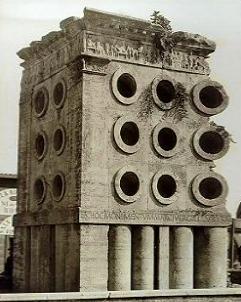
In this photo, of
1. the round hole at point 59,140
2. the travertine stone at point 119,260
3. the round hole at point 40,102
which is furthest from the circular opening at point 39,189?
the travertine stone at point 119,260

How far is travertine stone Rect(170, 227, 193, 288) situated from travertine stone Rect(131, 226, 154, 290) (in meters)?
0.84

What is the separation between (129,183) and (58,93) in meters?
3.87

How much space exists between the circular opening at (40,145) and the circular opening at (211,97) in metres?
5.79

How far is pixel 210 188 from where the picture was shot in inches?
871

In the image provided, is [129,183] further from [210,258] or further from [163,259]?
[210,258]

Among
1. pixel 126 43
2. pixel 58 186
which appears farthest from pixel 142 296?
pixel 126 43

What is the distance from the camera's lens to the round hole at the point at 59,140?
20803 mm

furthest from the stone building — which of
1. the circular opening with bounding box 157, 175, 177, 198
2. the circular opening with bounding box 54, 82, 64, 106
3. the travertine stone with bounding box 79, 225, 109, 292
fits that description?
the travertine stone with bounding box 79, 225, 109, 292

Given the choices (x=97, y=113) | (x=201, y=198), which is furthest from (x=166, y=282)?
(x=97, y=113)

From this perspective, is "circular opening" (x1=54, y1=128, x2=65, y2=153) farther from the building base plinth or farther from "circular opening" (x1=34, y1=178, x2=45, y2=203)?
the building base plinth

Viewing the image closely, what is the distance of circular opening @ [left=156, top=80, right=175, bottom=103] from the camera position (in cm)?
2141

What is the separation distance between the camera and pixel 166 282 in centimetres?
2038

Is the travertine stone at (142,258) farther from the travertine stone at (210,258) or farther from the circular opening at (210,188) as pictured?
the circular opening at (210,188)

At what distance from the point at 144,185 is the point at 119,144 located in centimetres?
158
